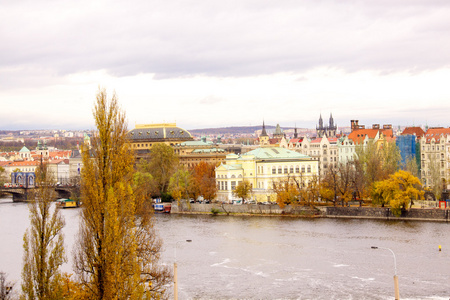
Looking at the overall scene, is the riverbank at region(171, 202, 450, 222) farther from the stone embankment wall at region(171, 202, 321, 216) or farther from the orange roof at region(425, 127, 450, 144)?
the orange roof at region(425, 127, 450, 144)

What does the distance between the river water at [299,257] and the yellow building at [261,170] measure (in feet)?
51.5

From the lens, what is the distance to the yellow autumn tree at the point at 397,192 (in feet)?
215

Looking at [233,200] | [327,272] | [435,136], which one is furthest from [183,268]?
[435,136]

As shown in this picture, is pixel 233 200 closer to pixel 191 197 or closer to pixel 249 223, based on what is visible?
pixel 191 197

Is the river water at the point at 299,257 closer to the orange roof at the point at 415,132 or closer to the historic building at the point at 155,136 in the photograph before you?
the orange roof at the point at 415,132

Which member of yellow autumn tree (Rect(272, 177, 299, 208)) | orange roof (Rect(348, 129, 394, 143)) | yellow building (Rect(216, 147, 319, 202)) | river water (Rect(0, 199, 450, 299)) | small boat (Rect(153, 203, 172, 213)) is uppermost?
orange roof (Rect(348, 129, 394, 143))

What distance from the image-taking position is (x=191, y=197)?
85.1m

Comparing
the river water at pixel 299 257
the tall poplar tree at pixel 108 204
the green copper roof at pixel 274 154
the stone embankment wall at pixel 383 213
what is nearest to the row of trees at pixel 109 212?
the tall poplar tree at pixel 108 204

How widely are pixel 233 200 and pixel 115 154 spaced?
58.8 meters

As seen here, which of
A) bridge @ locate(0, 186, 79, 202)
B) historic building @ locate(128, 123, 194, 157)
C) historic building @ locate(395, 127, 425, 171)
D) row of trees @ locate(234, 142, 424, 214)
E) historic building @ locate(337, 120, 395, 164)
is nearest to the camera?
row of trees @ locate(234, 142, 424, 214)

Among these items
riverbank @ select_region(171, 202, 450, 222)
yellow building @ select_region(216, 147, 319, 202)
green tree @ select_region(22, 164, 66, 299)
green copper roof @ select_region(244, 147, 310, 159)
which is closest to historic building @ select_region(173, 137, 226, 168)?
green copper roof @ select_region(244, 147, 310, 159)

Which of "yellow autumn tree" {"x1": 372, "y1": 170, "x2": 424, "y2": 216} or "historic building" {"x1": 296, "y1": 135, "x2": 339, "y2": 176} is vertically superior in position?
"historic building" {"x1": 296, "y1": 135, "x2": 339, "y2": 176}

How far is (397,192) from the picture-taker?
A: 65.9 meters

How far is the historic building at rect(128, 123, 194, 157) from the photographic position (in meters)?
132
